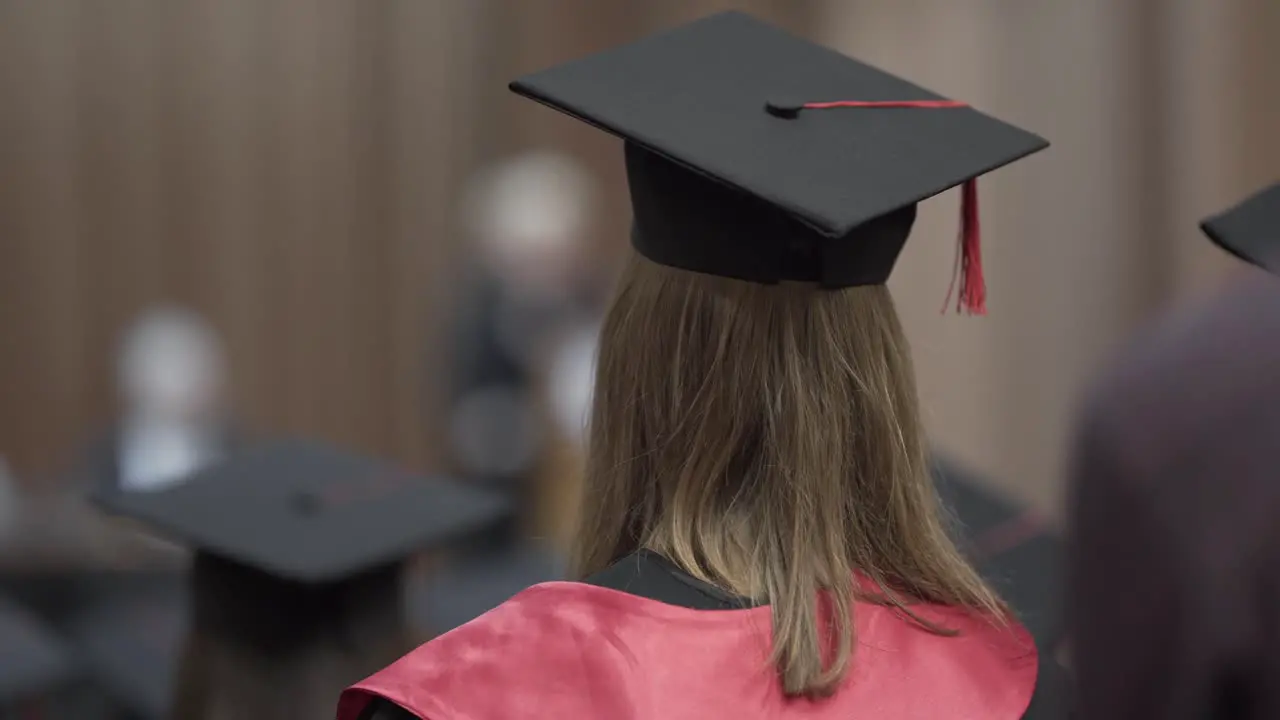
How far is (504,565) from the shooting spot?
310 centimetres

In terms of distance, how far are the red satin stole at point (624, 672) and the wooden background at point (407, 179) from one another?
300cm

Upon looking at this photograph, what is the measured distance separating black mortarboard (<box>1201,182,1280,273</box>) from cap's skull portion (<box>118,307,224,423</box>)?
287 cm

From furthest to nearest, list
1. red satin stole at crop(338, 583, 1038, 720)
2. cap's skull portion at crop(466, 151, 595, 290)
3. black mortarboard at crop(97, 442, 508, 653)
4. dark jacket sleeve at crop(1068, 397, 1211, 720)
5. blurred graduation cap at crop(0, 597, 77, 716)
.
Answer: cap's skull portion at crop(466, 151, 595, 290)
blurred graduation cap at crop(0, 597, 77, 716)
black mortarboard at crop(97, 442, 508, 653)
red satin stole at crop(338, 583, 1038, 720)
dark jacket sleeve at crop(1068, 397, 1211, 720)

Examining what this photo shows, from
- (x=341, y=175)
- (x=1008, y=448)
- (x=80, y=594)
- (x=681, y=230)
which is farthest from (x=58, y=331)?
(x=681, y=230)

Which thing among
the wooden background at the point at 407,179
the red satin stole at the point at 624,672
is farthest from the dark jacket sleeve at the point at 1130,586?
the wooden background at the point at 407,179

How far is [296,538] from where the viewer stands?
1529 mm

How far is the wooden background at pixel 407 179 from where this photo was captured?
3.91 meters

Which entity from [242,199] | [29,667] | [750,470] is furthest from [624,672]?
[242,199]

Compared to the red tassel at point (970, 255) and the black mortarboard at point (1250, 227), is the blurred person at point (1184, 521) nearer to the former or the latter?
the black mortarboard at point (1250, 227)

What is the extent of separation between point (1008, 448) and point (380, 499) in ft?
9.93

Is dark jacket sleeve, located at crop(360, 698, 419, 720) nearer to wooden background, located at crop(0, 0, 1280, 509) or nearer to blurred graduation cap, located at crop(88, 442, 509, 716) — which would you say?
blurred graduation cap, located at crop(88, 442, 509, 716)

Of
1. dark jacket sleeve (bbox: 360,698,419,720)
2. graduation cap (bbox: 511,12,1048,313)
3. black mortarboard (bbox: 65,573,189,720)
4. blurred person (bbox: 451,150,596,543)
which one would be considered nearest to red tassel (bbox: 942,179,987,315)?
graduation cap (bbox: 511,12,1048,313)

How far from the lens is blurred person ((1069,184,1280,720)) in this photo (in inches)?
17.2

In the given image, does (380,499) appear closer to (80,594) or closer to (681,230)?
(681,230)
